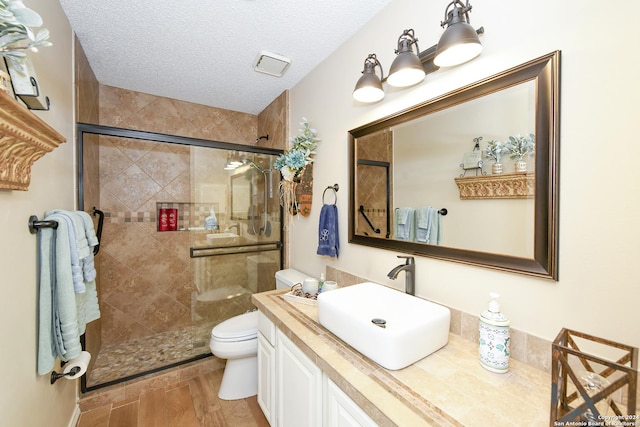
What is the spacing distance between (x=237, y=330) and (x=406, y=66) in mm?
1915

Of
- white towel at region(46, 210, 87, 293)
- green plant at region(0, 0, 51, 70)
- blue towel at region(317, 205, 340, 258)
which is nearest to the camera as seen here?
green plant at region(0, 0, 51, 70)

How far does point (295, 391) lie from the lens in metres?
1.23

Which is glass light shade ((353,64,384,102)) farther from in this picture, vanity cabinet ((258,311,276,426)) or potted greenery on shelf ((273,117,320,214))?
vanity cabinet ((258,311,276,426))

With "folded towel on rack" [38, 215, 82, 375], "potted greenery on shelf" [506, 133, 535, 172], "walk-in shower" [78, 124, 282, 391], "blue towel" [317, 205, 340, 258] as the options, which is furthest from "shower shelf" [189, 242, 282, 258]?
"potted greenery on shelf" [506, 133, 535, 172]

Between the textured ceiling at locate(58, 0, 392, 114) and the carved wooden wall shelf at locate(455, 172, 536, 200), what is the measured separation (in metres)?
1.10

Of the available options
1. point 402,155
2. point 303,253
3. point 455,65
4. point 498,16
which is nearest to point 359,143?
point 402,155

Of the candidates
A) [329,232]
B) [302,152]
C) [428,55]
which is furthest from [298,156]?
[428,55]

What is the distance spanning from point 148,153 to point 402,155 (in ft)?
8.09

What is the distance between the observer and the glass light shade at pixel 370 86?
4.49 feet

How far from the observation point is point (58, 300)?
3.80ft

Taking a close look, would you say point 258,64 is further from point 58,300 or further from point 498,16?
point 58,300

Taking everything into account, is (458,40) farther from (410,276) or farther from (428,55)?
(410,276)

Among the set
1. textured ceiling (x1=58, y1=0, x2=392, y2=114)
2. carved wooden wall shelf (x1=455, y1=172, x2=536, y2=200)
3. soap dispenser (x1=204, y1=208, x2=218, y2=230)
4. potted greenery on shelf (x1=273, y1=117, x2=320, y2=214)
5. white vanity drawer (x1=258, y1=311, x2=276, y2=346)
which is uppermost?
textured ceiling (x1=58, y1=0, x2=392, y2=114)

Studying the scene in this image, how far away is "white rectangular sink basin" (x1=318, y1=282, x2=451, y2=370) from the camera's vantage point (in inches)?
35.4
